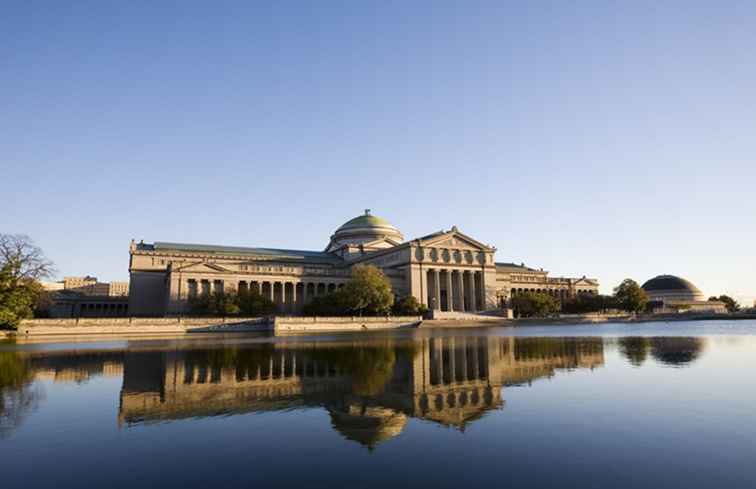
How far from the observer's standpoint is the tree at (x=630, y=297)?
135 m

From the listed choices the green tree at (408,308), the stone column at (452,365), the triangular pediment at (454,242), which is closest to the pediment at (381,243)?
the triangular pediment at (454,242)

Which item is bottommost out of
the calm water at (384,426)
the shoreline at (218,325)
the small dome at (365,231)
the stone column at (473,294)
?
the calm water at (384,426)

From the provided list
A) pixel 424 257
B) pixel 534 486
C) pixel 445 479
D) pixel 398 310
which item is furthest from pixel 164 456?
pixel 424 257

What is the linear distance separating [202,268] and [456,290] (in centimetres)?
5962

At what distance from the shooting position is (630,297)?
135m

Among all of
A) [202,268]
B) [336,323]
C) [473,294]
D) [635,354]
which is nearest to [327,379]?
[635,354]

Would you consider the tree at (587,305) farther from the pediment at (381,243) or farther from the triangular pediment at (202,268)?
the triangular pediment at (202,268)

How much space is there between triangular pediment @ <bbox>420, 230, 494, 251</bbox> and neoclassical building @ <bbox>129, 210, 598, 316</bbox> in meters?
0.24

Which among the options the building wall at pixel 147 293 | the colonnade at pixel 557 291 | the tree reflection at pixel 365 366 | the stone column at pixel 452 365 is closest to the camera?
the tree reflection at pixel 365 366

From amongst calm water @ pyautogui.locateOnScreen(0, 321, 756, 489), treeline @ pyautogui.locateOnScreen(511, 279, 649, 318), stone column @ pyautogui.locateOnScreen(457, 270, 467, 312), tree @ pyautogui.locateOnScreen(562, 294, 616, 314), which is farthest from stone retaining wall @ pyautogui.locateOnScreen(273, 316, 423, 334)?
tree @ pyautogui.locateOnScreen(562, 294, 616, 314)

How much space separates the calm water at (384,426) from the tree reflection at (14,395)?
0.11 meters

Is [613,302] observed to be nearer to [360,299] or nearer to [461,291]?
[461,291]

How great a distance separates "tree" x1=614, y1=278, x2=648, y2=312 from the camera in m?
135

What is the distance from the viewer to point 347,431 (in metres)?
14.5
